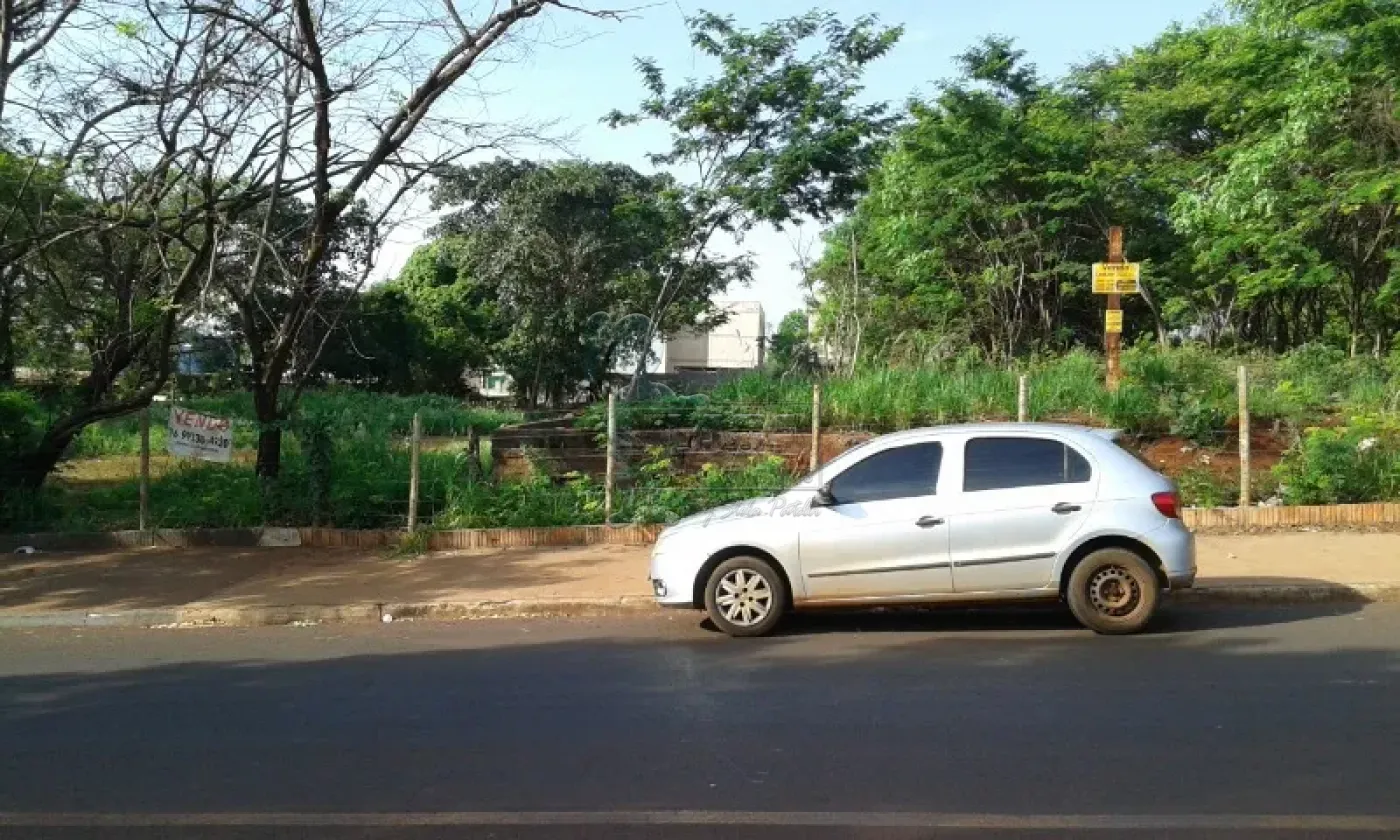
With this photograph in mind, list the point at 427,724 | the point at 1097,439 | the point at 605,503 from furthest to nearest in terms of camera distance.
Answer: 1. the point at 605,503
2. the point at 1097,439
3. the point at 427,724

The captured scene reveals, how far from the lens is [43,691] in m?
7.96

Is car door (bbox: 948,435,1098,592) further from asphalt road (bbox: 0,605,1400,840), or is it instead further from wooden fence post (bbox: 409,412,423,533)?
wooden fence post (bbox: 409,412,423,533)

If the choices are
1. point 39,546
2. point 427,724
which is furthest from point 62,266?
point 427,724

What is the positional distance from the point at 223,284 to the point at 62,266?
3.99 metres

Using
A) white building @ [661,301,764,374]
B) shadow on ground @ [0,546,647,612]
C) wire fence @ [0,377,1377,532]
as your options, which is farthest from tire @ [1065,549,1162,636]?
white building @ [661,301,764,374]

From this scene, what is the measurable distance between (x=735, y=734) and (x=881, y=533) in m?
2.87

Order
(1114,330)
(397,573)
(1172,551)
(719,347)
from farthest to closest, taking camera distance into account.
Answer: (719,347), (1114,330), (397,573), (1172,551)

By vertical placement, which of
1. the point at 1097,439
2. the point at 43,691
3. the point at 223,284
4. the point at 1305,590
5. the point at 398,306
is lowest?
the point at 43,691

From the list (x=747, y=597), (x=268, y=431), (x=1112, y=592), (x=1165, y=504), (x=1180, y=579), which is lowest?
(x=747, y=597)

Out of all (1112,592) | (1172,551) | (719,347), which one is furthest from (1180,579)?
(719,347)

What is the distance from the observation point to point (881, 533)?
8844 millimetres

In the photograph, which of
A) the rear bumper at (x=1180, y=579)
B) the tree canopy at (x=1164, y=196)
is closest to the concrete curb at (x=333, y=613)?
the rear bumper at (x=1180, y=579)

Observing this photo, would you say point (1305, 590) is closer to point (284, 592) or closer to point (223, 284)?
point (284, 592)

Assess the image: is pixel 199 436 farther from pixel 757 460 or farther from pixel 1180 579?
pixel 1180 579
